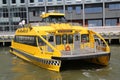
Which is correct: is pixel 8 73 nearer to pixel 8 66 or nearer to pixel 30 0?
pixel 8 66

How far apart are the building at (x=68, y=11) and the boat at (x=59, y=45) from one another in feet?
120

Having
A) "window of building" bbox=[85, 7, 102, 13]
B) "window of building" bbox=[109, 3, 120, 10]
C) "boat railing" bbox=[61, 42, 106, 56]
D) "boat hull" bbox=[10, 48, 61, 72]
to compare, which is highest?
"window of building" bbox=[109, 3, 120, 10]

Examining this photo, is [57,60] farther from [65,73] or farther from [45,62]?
[45,62]

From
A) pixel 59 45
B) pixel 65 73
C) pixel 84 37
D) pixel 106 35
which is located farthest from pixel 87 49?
pixel 106 35

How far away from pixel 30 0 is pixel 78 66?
45.6 metres

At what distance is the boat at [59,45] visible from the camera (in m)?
18.7

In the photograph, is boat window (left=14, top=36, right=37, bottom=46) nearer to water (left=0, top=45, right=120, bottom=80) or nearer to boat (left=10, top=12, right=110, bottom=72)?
boat (left=10, top=12, right=110, bottom=72)

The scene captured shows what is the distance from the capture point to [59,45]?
21.0 m

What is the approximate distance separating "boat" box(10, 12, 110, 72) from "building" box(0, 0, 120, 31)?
36.7 metres

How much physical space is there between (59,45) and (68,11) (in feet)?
138

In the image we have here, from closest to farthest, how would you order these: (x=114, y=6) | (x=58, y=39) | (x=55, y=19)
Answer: (x=58, y=39) → (x=55, y=19) → (x=114, y=6)

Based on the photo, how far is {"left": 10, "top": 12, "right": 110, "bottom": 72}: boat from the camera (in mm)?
18703

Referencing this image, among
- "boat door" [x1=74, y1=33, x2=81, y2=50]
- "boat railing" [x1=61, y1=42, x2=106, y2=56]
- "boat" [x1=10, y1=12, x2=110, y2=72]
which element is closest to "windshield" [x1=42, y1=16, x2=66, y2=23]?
"boat" [x1=10, y1=12, x2=110, y2=72]

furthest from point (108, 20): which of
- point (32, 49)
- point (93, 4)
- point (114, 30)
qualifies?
point (32, 49)
